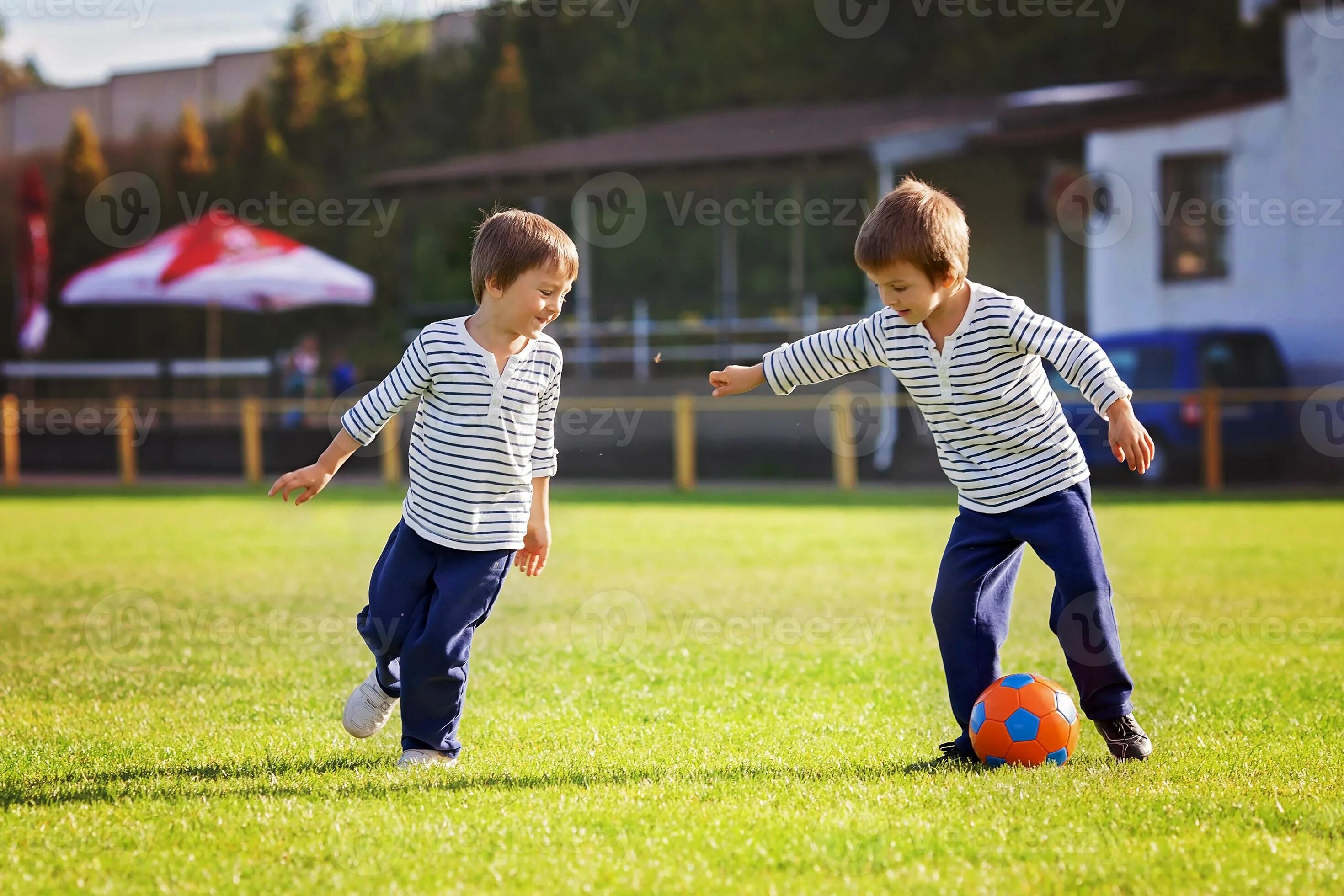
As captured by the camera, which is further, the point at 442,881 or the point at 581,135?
the point at 581,135

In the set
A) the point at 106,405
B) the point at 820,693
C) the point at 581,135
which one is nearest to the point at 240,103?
the point at 581,135

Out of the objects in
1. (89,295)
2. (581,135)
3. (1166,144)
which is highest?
(581,135)

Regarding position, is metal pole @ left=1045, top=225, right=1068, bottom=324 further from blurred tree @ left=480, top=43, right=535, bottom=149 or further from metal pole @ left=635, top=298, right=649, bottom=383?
blurred tree @ left=480, top=43, right=535, bottom=149

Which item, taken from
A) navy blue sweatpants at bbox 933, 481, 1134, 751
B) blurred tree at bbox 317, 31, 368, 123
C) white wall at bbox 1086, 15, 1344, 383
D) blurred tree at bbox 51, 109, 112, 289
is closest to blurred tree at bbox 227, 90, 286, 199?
blurred tree at bbox 317, 31, 368, 123

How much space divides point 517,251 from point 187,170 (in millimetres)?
38454

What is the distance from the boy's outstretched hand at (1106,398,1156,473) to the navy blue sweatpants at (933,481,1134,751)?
0.53 ft

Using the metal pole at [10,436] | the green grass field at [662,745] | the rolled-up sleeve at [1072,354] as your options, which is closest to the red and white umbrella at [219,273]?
the metal pole at [10,436]

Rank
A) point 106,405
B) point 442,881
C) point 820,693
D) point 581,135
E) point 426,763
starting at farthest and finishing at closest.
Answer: point 581,135 < point 106,405 < point 820,693 < point 426,763 < point 442,881

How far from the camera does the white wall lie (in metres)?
18.6

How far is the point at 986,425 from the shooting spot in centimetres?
450

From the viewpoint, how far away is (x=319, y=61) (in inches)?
1810

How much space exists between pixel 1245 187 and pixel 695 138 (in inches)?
395

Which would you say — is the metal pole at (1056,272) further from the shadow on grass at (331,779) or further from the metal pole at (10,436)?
the shadow on grass at (331,779)

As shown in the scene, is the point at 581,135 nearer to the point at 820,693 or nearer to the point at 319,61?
the point at 319,61
